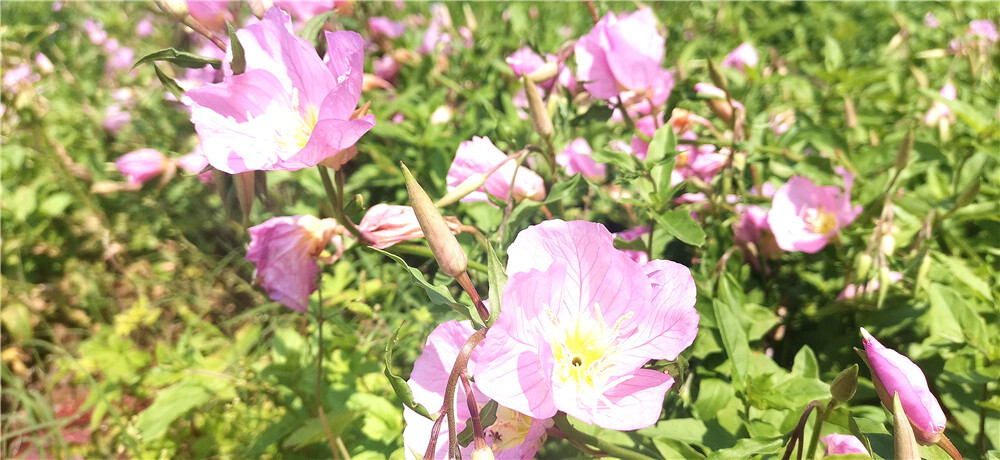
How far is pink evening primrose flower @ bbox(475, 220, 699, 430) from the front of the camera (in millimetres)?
688

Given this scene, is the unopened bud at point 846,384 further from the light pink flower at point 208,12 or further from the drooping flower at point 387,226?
the light pink flower at point 208,12

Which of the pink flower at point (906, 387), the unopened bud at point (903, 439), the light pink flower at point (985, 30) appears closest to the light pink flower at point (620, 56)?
the pink flower at point (906, 387)

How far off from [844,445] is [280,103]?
96cm

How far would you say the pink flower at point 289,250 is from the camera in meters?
1.03

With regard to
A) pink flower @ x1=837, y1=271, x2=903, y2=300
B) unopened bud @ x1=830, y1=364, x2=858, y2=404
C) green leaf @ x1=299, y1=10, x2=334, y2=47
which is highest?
green leaf @ x1=299, y1=10, x2=334, y2=47

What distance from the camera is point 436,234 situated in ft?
2.35

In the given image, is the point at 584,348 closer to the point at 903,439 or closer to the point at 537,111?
the point at 903,439

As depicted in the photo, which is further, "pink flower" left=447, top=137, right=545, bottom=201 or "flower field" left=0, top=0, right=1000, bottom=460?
"pink flower" left=447, top=137, right=545, bottom=201

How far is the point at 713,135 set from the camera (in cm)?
158

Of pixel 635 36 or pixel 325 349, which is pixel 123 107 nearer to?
pixel 325 349

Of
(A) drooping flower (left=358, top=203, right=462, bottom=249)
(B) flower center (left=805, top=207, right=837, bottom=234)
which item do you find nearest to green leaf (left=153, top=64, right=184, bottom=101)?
(A) drooping flower (left=358, top=203, right=462, bottom=249)

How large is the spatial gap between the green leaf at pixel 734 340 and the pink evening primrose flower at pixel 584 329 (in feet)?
1.05

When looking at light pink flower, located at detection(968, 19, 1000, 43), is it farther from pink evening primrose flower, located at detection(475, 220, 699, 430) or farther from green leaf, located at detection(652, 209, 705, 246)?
pink evening primrose flower, located at detection(475, 220, 699, 430)

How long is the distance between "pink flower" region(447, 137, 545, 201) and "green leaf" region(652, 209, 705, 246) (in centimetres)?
23
